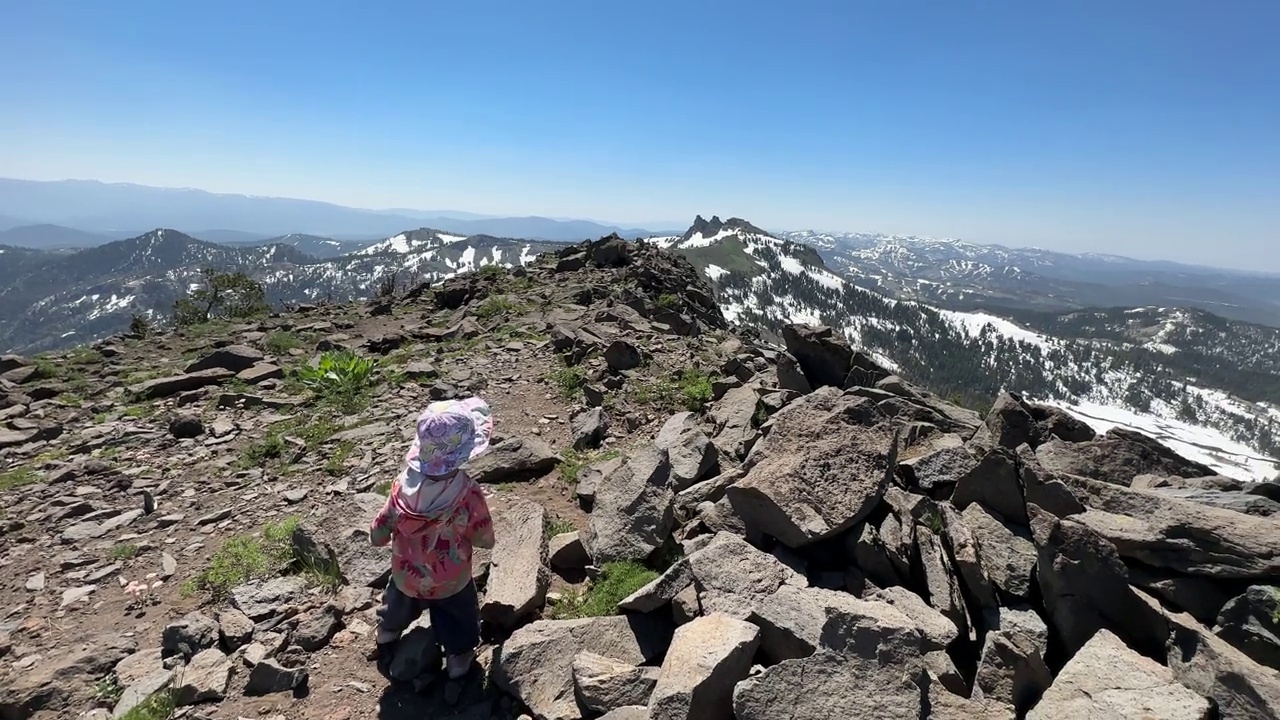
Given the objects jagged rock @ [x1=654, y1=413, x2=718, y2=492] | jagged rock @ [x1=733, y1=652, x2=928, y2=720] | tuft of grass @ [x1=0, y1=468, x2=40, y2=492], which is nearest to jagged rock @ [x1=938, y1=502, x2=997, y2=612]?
Result: jagged rock @ [x1=733, y1=652, x2=928, y2=720]

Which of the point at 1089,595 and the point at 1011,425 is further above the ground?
the point at 1011,425

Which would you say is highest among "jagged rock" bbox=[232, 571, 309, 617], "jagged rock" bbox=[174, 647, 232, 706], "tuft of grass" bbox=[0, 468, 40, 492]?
"jagged rock" bbox=[232, 571, 309, 617]

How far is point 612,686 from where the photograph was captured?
471cm

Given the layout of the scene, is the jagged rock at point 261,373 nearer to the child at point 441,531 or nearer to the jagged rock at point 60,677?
the jagged rock at point 60,677

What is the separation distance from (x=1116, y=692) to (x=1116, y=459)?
5.07 meters

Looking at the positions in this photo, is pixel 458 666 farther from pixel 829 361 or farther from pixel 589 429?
pixel 829 361

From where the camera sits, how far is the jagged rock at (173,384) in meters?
14.4

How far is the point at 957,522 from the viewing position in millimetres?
5973

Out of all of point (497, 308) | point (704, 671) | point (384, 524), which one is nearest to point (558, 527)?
point (384, 524)

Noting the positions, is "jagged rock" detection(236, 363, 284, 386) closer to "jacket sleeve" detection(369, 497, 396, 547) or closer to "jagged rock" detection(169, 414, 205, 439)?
"jagged rock" detection(169, 414, 205, 439)

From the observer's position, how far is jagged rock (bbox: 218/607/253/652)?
19.3 ft

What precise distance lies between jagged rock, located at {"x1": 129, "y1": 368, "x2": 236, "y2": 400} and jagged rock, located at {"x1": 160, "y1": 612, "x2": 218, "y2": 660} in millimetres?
11263

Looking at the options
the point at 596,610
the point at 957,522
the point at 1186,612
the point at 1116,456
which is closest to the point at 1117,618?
the point at 1186,612

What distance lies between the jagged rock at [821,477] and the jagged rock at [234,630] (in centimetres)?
531
